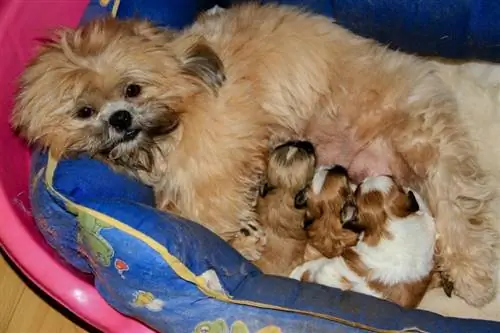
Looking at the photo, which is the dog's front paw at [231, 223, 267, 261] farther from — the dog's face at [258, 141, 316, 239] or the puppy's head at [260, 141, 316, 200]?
the puppy's head at [260, 141, 316, 200]

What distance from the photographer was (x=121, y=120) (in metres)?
2.63

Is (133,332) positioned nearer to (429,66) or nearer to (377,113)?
(377,113)

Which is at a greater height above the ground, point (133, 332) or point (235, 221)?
point (235, 221)

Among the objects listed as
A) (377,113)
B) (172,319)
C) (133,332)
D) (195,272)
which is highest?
(377,113)

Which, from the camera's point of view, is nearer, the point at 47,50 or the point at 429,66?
the point at 47,50

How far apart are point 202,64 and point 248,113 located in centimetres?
25

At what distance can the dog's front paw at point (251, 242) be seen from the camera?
3025mm

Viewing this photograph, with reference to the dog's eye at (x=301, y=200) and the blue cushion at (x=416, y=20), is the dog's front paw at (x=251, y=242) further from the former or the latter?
Answer: the blue cushion at (x=416, y=20)

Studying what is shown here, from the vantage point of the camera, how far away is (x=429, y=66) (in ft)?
10.2

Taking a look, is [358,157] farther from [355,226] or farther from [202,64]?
[202,64]

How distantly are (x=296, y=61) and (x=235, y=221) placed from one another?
0.60 meters

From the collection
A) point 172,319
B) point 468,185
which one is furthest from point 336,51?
point 172,319

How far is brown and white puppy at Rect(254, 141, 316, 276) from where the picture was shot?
2939 mm

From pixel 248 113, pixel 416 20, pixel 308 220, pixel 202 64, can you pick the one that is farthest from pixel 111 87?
pixel 416 20
